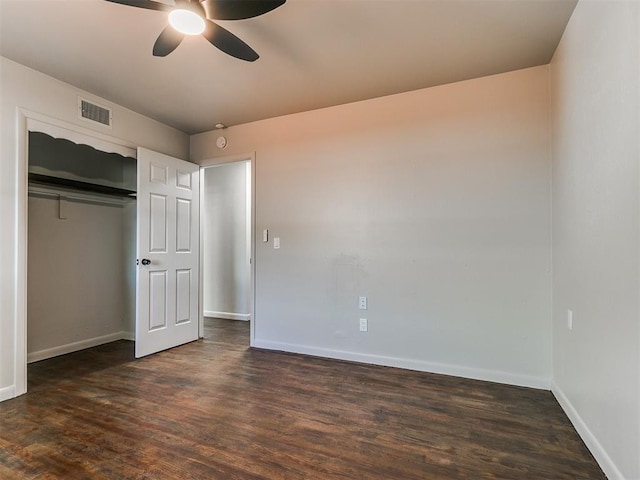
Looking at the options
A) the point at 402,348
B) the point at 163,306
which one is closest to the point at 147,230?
the point at 163,306

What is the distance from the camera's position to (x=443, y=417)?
2.12 m

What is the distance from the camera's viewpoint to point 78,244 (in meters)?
3.64

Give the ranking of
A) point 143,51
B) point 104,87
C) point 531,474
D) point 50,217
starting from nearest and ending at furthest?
point 531,474 → point 143,51 → point 104,87 → point 50,217

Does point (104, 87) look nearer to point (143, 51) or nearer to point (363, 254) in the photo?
point (143, 51)

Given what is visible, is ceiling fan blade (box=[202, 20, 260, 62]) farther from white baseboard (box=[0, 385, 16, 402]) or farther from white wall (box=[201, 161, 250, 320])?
white wall (box=[201, 161, 250, 320])

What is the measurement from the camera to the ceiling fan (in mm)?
1625

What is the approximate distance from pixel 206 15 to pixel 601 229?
2.29 meters

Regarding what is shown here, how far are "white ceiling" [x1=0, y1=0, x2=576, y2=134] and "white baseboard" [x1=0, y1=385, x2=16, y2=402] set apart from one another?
2.40m

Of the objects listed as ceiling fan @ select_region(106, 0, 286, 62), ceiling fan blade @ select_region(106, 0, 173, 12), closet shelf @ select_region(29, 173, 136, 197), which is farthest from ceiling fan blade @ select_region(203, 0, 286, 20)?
closet shelf @ select_region(29, 173, 136, 197)

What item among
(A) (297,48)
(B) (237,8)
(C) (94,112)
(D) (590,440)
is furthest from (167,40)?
(D) (590,440)

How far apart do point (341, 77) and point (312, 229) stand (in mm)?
1428

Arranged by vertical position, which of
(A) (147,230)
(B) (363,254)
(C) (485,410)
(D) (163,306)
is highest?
(A) (147,230)

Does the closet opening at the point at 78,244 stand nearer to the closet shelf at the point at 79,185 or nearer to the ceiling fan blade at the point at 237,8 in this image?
the closet shelf at the point at 79,185

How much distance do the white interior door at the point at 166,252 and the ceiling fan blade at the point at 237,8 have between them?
2.03 meters
